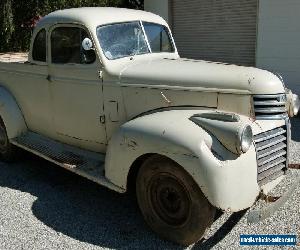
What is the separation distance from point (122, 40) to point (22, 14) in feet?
44.2

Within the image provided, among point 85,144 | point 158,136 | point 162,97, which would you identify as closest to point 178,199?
point 158,136

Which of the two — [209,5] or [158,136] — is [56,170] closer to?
[158,136]

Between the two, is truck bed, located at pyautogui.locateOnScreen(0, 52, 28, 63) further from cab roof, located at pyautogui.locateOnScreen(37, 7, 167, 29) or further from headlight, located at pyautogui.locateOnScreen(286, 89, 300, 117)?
headlight, located at pyautogui.locateOnScreen(286, 89, 300, 117)

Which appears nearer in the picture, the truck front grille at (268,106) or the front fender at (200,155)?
the front fender at (200,155)

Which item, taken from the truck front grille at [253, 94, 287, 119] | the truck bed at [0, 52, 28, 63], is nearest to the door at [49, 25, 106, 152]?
the truck bed at [0, 52, 28, 63]

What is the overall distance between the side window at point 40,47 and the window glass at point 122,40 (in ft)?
3.17

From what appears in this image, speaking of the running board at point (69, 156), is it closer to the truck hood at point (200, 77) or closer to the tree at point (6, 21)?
the truck hood at point (200, 77)

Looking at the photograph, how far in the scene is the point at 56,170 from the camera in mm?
5660

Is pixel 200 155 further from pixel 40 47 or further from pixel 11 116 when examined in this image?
pixel 11 116


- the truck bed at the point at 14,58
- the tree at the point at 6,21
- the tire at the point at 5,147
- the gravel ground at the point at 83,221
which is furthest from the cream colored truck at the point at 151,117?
the tree at the point at 6,21

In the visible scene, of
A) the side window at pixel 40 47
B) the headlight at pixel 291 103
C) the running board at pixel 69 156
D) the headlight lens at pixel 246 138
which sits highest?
the side window at pixel 40 47

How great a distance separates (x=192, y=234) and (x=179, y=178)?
0.52 meters

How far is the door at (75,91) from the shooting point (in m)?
4.63

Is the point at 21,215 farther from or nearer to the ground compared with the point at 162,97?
nearer to the ground
